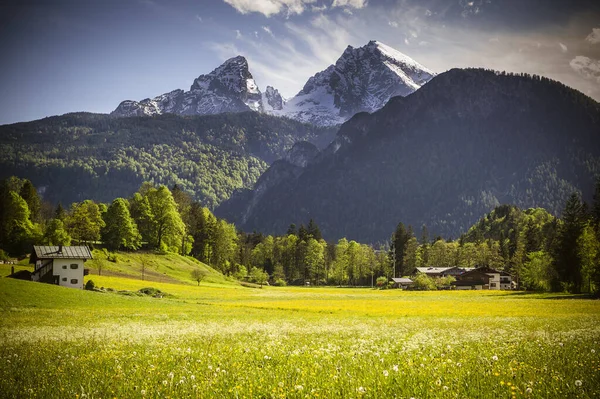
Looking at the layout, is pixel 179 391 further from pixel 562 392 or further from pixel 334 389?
pixel 562 392

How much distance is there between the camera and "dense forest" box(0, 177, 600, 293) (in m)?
80.8

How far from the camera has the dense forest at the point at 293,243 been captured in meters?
80.8

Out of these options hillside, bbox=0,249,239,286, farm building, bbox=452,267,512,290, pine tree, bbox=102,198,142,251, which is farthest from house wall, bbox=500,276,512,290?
pine tree, bbox=102,198,142,251

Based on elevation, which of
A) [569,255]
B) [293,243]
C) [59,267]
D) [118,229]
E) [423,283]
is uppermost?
[118,229]

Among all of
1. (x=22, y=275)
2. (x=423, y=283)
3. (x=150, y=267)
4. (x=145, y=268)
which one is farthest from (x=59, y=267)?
(x=423, y=283)

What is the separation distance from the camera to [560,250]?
7844cm

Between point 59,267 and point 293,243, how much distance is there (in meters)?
104

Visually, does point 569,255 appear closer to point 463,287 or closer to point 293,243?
point 463,287

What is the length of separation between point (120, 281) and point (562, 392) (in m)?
73.4

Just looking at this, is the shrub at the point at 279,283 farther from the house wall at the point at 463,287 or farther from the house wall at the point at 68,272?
the house wall at the point at 68,272

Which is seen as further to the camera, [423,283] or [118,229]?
[423,283]

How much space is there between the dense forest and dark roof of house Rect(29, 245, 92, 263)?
2493 centimetres

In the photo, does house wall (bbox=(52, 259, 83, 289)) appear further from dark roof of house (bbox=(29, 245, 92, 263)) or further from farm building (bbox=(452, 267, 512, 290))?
farm building (bbox=(452, 267, 512, 290))

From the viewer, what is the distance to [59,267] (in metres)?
60.1
